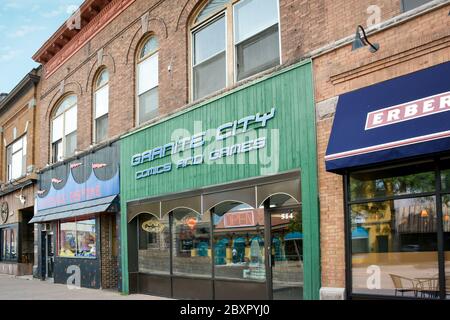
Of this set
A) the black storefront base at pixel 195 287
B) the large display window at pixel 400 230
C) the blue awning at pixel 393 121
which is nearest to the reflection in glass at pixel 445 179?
the large display window at pixel 400 230

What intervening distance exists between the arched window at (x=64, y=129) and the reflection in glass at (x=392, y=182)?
13390 millimetres

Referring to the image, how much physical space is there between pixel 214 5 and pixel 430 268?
8216mm

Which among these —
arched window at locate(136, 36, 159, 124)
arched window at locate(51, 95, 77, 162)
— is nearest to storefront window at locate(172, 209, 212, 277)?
arched window at locate(136, 36, 159, 124)

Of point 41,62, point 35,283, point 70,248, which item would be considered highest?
point 41,62

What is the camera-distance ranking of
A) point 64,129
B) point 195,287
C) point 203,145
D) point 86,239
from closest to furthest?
point 203,145, point 195,287, point 86,239, point 64,129

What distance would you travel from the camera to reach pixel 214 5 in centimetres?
1304

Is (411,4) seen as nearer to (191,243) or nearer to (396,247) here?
(396,247)

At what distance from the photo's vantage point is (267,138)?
34.4ft

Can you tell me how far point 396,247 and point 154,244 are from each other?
25.7 feet

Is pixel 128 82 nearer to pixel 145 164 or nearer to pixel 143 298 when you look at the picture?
pixel 145 164

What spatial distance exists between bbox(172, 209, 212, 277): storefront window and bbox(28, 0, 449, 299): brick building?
50 millimetres

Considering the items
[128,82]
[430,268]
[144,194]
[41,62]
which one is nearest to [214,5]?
[128,82]

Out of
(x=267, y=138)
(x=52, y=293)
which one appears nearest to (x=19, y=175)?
(x=52, y=293)

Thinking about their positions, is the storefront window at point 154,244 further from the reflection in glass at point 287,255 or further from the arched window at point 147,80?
the reflection in glass at point 287,255
